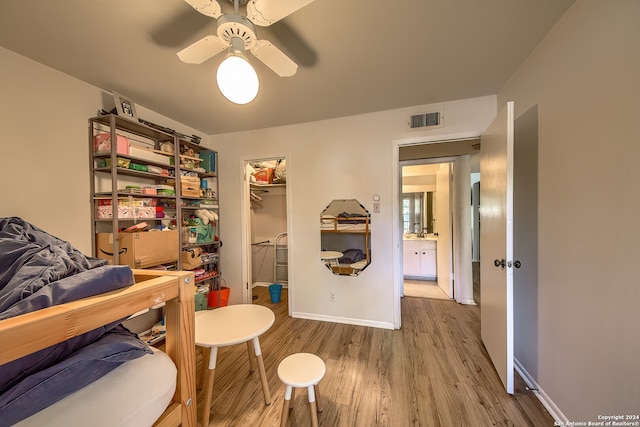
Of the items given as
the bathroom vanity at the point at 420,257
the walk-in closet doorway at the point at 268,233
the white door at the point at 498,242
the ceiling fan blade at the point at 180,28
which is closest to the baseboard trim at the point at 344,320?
the white door at the point at 498,242

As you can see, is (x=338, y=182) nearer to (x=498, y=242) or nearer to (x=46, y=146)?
(x=498, y=242)

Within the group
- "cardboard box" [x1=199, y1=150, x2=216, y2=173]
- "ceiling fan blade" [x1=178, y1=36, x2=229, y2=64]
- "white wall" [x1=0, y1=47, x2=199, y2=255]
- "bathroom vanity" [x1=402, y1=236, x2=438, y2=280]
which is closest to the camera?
"ceiling fan blade" [x1=178, y1=36, x2=229, y2=64]

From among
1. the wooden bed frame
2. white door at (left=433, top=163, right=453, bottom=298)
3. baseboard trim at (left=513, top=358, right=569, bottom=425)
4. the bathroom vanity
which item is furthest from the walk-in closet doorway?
the wooden bed frame

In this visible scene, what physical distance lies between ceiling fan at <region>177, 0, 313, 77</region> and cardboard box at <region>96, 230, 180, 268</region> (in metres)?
1.54

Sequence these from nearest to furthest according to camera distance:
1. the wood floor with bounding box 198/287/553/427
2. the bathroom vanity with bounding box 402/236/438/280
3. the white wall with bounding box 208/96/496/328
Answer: the wood floor with bounding box 198/287/553/427
the white wall with bounding box 208/96/496/328
the bathroom vanity with bounding box 402/236/438/280

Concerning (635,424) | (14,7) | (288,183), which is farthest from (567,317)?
(14,7)

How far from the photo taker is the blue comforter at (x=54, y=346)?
0.47 m

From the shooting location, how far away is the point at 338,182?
2.63 m

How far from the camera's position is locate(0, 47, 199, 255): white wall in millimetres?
1492

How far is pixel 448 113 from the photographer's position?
229cm

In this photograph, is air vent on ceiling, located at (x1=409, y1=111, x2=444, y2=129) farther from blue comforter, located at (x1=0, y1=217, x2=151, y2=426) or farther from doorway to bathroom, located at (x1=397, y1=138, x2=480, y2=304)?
blue comforter, located at (x1=0, y1=217, x2=151, y2=426)

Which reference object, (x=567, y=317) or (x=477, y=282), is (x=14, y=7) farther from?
(x=477, y=282)

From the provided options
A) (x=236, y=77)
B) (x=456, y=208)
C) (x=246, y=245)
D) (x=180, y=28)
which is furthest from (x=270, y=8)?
(x=456, y=208)

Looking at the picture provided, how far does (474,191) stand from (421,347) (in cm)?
449
